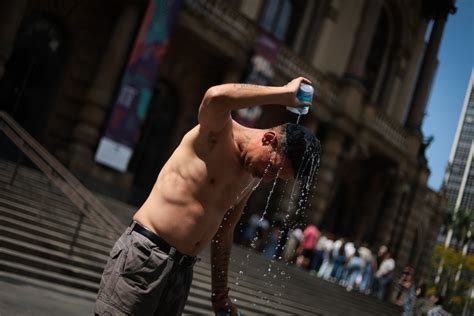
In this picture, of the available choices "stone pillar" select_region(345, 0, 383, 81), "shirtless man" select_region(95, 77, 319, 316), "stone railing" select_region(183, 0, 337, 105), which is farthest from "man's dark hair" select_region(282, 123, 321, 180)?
"stone pillar" select_region(345, 0, 383, 81)

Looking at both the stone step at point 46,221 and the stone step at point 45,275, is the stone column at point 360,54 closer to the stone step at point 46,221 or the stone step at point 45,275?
the stone step at point 46,221

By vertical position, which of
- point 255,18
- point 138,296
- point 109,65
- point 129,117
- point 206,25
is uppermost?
point 255,18

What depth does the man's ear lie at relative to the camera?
234cm

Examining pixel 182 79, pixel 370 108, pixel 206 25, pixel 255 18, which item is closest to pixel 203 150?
pixel 206 25

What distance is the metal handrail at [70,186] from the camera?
22.0 feet

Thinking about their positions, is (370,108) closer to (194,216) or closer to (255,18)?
(255,18)

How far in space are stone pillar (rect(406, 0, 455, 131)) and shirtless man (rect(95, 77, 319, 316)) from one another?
23.9 meters

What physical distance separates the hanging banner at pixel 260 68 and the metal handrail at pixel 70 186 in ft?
30.7

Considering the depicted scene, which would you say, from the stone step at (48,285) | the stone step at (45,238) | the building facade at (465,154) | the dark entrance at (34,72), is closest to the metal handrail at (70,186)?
the stone step at (45,238)

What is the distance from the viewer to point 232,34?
1648 centimetres

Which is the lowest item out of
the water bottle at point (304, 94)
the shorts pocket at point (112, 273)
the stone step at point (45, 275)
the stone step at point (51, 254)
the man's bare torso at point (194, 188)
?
the stone step at point (45, 275)

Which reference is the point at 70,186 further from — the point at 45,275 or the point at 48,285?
the point at 48,285

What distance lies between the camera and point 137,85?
14.0m

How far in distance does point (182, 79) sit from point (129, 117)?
3.93 m
